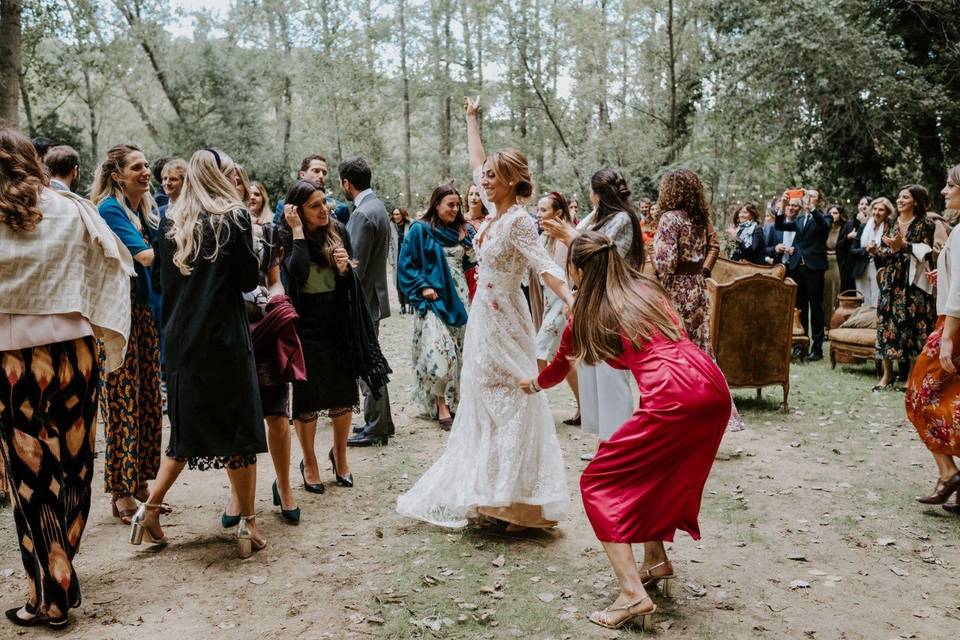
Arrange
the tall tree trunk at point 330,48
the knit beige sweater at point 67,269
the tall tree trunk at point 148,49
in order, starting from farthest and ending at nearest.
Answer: the tall tree trunk at point 330,48 → the tall tree trunk at point 148,49 → the knit beige sweater at point 67,269

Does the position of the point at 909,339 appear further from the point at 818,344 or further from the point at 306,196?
the point at 306,196

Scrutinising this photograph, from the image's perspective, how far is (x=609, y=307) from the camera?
3.38 m

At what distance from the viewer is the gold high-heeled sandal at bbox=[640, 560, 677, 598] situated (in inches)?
146

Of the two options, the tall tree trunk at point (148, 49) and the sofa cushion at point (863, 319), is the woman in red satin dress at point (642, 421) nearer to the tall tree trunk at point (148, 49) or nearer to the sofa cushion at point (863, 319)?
the sofa cushion at point (863, 319)

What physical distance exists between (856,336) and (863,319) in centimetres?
40

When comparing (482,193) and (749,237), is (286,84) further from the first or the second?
(482,193)

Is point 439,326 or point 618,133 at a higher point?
point 618,133

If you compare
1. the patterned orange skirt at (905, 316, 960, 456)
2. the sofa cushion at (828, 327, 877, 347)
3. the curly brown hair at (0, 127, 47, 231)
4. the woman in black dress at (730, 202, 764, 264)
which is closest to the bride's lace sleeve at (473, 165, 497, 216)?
the curly brown hair at (0, 127, 47, 231)

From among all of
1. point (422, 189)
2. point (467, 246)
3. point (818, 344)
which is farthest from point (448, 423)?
point (422, 189)

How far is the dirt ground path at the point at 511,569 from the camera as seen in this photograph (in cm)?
349

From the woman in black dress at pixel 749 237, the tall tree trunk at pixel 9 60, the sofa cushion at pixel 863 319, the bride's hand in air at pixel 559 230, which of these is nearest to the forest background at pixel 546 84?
the tall tree trunk at pixel 9 60

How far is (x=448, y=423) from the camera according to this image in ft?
23.6

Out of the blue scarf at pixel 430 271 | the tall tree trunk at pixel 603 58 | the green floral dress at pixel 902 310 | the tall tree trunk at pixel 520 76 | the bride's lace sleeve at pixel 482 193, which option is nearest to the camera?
the bride's lace sleeve at pixel 482 193

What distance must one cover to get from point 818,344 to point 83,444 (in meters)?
10.2
